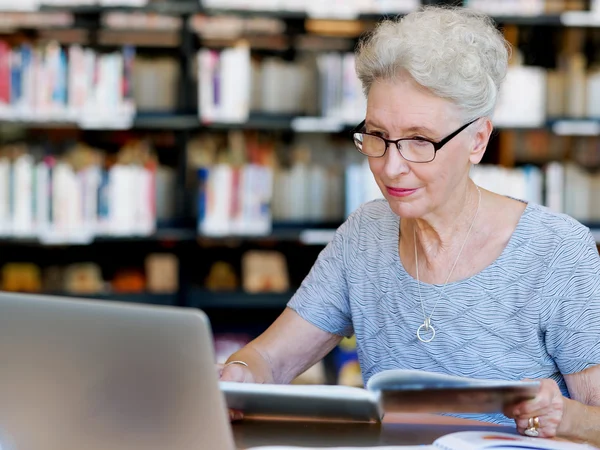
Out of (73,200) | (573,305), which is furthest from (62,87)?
(573,305)

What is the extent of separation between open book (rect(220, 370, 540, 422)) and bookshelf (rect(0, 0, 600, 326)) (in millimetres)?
2317

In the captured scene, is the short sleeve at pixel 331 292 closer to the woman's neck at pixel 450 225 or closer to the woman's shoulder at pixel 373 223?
the woman's shoulder at pixel 373 223

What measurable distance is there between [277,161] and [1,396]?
2.87 meters

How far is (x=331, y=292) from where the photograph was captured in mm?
1737

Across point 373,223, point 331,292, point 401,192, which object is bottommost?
point 331,292

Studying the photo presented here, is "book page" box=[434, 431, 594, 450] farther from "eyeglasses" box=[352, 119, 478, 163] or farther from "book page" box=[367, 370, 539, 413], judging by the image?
"eyeglasses" box=[352, 119, 478, 163]

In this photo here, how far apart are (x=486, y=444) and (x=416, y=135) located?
569mm

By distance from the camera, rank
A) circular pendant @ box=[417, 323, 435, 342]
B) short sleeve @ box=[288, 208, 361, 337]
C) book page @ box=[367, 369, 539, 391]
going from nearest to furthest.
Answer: book page @ box=[367, 369, 539, 391] < circular pendant @ box=[417, 323, 435, 342] < short sleeve @ box=[288, 208, 361, 337]

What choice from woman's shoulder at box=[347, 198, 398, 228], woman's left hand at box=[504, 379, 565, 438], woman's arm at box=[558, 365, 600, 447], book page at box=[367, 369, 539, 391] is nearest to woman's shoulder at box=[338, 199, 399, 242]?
woman's shoulder at box=[347, 198, 398, 228]

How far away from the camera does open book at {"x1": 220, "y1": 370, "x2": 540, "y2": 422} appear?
3.35 ft

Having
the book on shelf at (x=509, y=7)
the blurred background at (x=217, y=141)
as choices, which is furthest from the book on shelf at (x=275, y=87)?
the book on shelf at (x=509, y=7)

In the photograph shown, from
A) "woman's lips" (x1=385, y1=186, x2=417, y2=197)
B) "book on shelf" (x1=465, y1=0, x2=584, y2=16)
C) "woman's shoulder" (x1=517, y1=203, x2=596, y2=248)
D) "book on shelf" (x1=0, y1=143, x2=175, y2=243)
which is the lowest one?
"book on shelf" (x1=0, y1=143, x2=175, y2=243)

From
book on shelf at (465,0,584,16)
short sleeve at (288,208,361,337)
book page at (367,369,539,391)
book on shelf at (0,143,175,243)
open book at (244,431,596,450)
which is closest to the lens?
book page at (367,369,539,391)

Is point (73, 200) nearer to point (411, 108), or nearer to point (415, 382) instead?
point (411, 108)
